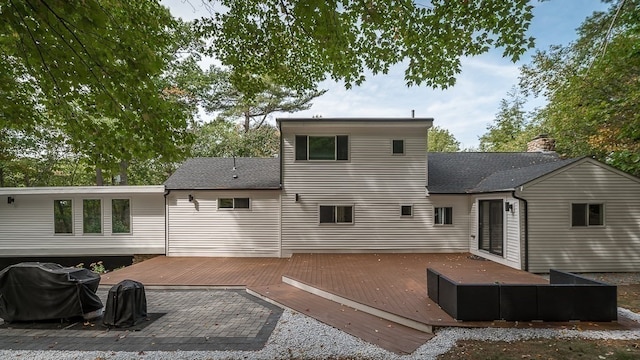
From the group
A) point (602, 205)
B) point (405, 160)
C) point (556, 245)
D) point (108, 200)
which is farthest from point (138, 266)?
point (602, 205)

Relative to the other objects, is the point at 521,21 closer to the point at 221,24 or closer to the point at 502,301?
the point at 502,301

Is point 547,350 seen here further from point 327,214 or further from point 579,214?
point 327,214

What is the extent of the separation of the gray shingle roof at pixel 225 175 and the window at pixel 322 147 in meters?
1.52

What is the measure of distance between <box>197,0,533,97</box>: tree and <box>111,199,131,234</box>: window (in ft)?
27.3

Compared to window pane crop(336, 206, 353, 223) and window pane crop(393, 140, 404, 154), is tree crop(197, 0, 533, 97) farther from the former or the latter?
window pane crop(336, 206, 353, 223)

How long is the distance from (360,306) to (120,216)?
10362mm

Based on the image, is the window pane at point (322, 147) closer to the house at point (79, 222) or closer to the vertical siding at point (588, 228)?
the house at point (79, 222)

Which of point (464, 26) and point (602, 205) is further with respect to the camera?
point (602, 205)

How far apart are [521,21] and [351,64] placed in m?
2.79

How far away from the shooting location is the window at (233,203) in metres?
11.0

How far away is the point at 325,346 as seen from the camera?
4.41 meters

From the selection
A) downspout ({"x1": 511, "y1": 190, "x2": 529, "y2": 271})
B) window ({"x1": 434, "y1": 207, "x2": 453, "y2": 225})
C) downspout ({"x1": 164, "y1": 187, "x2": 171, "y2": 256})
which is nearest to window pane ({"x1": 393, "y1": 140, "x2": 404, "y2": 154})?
window ({"x1": 434, "y1": 207, "x2": 453, "y2": 225})

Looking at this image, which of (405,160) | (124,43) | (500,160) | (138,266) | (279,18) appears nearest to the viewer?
(124,43)

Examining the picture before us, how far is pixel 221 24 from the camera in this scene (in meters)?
5.82
